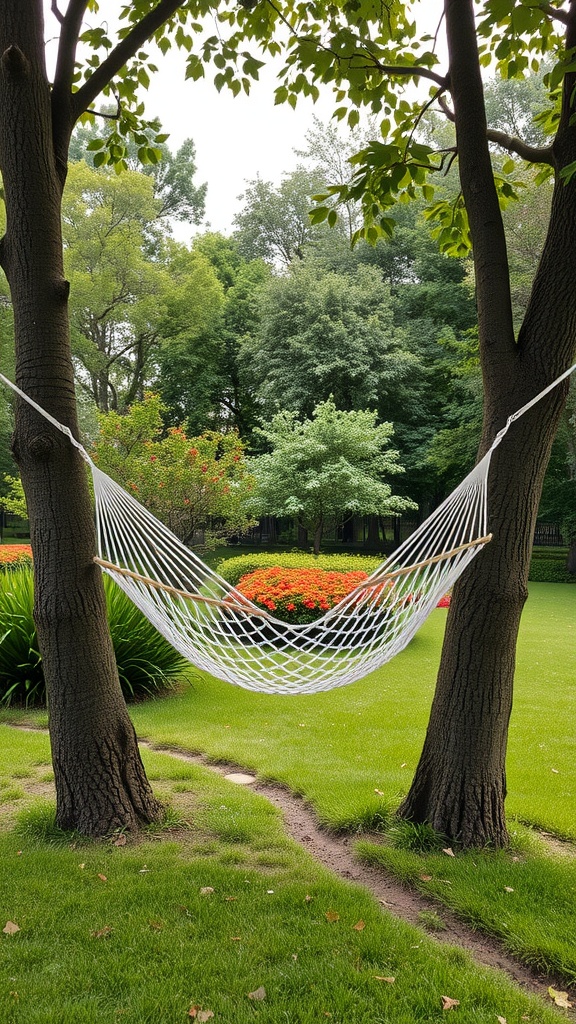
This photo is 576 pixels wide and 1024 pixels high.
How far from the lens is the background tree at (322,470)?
8.50 metres

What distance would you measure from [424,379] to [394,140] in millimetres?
10709

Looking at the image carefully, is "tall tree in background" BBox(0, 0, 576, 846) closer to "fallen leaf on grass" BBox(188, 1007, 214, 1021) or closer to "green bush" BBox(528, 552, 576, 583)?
"fallen leaf on grass" BBox(188, 1007, 214, 1021)

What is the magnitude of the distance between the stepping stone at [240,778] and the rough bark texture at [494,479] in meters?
0.85

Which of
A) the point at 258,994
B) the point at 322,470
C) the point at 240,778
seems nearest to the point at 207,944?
the point at 258,994

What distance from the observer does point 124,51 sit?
1.92m

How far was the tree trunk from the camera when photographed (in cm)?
179

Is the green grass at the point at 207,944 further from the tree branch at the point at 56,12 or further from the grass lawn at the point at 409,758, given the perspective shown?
the tree branch at the point at 56,12

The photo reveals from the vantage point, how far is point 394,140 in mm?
2451

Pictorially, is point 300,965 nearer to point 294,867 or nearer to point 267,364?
point 294,867

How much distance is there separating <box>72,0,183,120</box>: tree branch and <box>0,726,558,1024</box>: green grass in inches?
86.8

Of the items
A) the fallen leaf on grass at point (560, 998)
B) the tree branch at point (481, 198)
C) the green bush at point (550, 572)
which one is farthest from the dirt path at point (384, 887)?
the green bush at point (550, 572)

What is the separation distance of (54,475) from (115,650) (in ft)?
6.51

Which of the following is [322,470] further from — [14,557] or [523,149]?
[523,149]

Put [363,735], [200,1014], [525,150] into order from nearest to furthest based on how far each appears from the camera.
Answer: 1. [200,1014]
2. [525,150]
3. [363,735]
